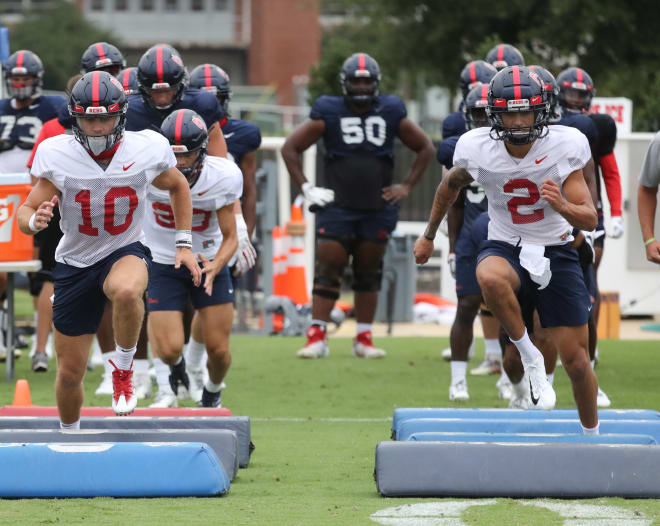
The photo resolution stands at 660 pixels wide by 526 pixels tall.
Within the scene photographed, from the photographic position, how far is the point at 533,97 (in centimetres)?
614

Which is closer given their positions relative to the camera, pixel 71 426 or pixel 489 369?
pixel 71 426

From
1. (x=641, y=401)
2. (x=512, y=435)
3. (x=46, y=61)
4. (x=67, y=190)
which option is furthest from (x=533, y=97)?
(x=46, y=61)

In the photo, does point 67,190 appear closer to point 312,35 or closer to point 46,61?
point 46,61

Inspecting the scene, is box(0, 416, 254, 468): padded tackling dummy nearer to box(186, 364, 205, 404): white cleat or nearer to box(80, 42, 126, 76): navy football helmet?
box(186, 364, 205, 404): white cleat

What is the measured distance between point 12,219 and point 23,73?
48.4 inches

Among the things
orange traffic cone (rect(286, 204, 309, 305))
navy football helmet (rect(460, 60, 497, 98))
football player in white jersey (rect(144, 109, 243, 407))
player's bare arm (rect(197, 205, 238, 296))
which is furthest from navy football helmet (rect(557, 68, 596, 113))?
orange traffic cone (rect(286, 204, 309, 305))

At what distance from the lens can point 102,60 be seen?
9.28 m

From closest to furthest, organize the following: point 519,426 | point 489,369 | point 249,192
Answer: point 519,426, point 249,192, point 489,369

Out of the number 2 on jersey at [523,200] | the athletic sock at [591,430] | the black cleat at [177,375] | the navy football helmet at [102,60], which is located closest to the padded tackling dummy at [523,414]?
the athletic sock at [591,430]

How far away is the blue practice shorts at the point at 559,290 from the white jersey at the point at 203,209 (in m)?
1.79

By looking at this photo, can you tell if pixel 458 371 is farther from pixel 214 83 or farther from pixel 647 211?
pixel 214 83

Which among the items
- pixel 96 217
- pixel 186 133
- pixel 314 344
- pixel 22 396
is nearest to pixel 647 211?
pixel 186 133

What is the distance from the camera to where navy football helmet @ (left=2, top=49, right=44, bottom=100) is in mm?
9797

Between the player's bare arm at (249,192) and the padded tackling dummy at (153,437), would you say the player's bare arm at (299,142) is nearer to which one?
the player's bare arm at (249,192)
